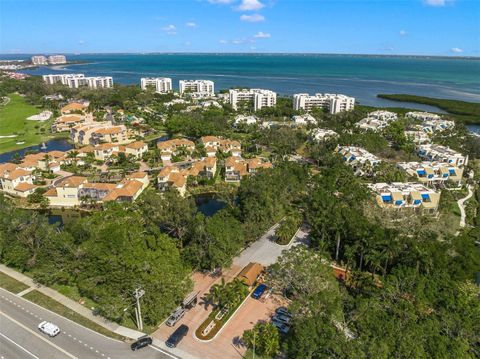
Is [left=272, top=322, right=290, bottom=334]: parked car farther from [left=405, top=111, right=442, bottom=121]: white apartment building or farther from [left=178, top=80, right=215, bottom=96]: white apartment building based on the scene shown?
[left=178, top=80, right=215, bottom=96]: white apartment building

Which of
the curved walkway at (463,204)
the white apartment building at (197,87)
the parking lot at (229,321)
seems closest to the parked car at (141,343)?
the parking lot at (229,321)

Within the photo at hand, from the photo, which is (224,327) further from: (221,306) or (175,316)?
(175,316)

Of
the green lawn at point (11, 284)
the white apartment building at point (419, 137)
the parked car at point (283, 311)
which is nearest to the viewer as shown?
the parked car at point (283, 311)

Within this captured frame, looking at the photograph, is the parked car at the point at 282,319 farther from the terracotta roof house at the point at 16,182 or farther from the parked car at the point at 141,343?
the terracotta roof house at the point at 16,182

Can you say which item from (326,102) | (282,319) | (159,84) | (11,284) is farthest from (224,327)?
(159,84)

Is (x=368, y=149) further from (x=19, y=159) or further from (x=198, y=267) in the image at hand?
(x=19, y=159)

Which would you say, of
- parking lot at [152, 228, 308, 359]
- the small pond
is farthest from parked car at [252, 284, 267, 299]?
the small pond
